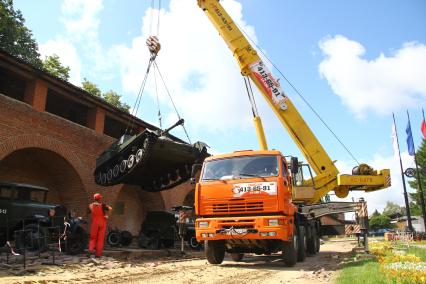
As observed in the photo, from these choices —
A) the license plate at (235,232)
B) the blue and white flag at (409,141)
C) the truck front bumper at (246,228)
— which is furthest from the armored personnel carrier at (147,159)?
the blue and white flag at (409,141)

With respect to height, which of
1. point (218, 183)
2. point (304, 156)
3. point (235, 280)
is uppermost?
point (304, 156)

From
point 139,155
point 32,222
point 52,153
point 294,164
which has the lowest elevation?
point 32,222

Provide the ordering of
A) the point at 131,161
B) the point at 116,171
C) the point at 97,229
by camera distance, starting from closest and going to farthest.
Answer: the point at 97,229, the point at 131,161, the point at 116,171

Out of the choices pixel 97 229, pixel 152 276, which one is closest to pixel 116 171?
pixel 97 229

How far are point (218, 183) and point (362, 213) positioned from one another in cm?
533

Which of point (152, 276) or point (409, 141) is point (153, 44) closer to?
point (152, 276)

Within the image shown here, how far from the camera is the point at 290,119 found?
13688 mm

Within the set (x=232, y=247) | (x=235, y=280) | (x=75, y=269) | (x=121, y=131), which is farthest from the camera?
(x=121, y=131)

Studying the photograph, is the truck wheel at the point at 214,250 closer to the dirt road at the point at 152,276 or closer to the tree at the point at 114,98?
the dirt road at the point at 152,276

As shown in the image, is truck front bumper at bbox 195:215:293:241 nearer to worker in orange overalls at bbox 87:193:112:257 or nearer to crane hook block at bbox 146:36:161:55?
worker in orange overalls at bbox 87:193:112:257

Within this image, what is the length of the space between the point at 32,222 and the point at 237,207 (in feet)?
18.4

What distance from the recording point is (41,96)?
13750 millimetres

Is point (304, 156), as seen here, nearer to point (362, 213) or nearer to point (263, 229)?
point (362, 213)

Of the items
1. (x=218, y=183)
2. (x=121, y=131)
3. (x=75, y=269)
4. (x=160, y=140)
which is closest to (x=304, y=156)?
(x=160, y=140)
